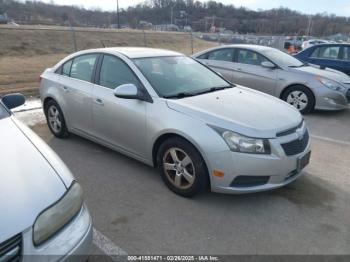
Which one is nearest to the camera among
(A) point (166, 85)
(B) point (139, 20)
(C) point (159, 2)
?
(A) point (166, 85)

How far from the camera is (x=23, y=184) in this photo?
2.05 meters

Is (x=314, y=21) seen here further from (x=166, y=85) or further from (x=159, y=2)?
(x=166, y=85)

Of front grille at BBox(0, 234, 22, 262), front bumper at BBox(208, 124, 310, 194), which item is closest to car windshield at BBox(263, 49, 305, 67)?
front bumper at BBox(208, 124, 310, 194)

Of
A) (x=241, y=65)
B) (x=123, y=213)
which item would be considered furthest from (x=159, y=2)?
(x=123, y=213)

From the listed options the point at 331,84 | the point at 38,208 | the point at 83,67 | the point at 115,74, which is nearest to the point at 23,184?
the point at 38,208

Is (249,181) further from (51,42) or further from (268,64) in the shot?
(51,42)

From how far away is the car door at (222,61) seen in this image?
8.34 metres

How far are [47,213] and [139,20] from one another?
68.2 meters

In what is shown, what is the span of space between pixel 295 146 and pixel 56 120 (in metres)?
3.70

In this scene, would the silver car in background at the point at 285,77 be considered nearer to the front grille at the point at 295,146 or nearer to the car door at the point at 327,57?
the car door at the point at 327,57

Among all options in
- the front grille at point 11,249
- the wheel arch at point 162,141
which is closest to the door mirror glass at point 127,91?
the wheel arch at point 162,141

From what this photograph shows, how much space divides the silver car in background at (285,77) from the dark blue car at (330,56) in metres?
1.86

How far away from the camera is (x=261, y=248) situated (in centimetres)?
290

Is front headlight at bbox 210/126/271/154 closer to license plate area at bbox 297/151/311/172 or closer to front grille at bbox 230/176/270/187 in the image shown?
front grille at bbox 230/176/270/187
